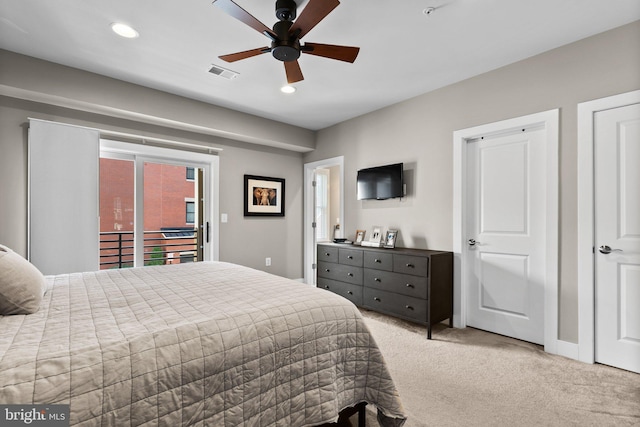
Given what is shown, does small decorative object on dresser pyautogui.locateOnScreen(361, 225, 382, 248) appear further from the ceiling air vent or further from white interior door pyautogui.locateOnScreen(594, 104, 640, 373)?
the ceiling air vent

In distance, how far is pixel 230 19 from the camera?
2328 millimetres

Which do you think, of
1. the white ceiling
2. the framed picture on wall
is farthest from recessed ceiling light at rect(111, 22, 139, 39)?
the framed picture on wall

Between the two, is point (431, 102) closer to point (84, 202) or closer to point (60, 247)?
point (84, 202)

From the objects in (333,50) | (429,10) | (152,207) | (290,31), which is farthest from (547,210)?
(152,207)

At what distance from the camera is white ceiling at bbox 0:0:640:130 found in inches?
86.2

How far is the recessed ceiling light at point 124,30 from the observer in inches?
93.5

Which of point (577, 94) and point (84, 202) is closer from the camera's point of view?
point (577, 94)

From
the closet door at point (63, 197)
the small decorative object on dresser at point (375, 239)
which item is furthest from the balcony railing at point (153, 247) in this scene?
the small decorative object on dresser at point (375, 239)

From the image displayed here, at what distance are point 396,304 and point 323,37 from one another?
8.77 feet

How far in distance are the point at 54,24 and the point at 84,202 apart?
1690 millimetres

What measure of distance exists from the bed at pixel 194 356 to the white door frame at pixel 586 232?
6.38 feet

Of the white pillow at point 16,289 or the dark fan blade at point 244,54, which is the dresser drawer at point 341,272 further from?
the white pillow at point 16,289

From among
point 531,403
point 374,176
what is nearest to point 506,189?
point 374,176

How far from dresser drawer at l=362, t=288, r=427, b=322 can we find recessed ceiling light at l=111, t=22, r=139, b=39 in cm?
333
